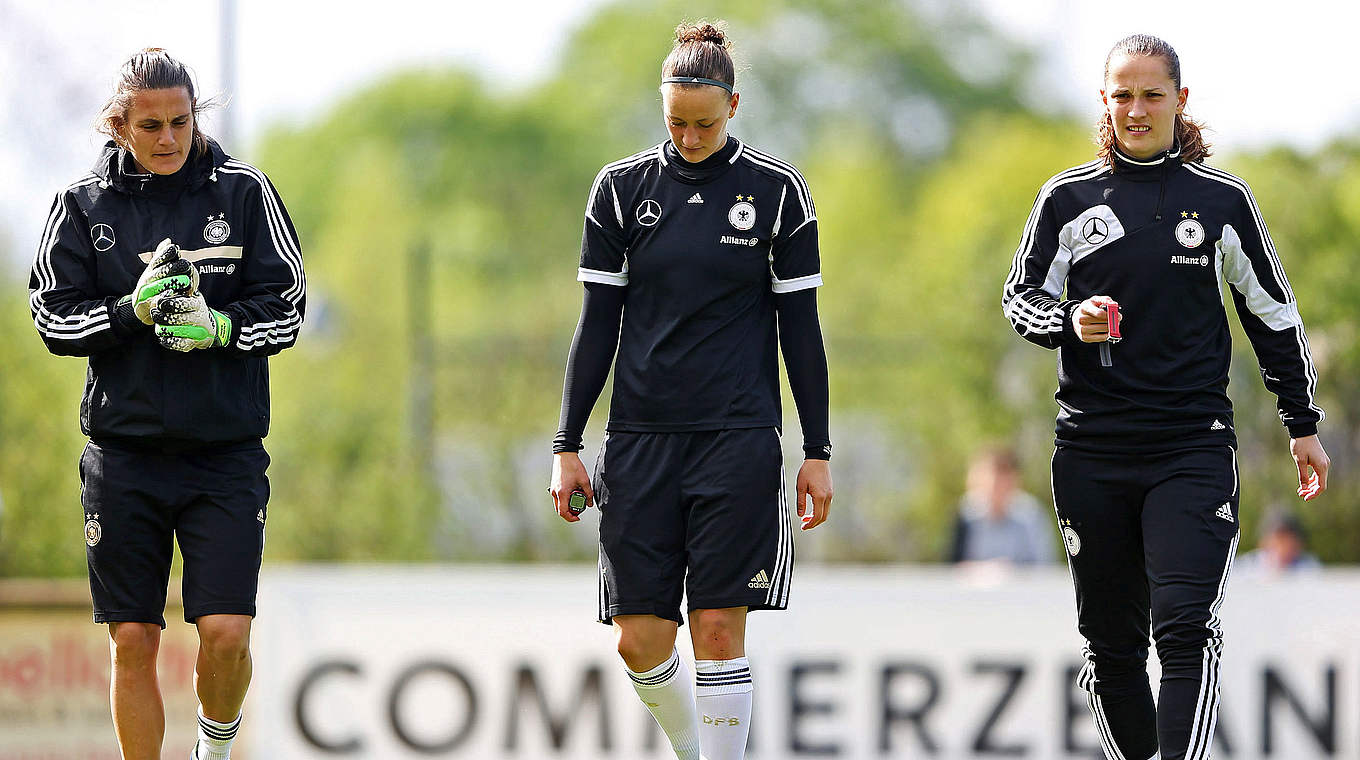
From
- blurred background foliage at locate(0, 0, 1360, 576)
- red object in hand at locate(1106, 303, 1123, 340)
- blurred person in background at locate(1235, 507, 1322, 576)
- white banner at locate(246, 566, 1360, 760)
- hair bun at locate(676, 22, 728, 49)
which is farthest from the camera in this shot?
blurred background foliage at locate(0, 0, 1360, 576)

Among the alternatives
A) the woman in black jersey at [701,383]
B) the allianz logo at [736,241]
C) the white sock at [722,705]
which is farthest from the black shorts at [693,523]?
the allianz logo at [736,241]

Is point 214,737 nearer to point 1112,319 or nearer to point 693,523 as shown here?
point 693,523

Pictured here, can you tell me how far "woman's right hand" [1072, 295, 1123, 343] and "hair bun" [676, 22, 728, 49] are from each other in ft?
4.93

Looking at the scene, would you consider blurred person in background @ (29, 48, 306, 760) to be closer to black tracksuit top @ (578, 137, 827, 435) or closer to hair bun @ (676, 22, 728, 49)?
black tracksuit top @ (578, 137, 827, 435)

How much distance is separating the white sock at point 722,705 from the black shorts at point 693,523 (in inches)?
8.4

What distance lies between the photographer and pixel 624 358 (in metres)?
5.71

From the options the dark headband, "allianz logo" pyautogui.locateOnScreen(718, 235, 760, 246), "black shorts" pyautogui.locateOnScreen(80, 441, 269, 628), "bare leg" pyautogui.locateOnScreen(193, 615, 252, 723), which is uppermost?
the dark headband

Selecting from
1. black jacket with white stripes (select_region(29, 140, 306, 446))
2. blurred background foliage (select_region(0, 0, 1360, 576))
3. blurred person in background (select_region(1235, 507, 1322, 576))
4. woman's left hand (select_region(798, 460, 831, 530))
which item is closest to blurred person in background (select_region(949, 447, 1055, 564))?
blurred person in background (select_region(1235, 507, 1322, 576))

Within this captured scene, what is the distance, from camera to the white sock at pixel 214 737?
5.58 m

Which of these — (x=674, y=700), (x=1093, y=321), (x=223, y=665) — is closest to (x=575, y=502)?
(x=674, y=700)

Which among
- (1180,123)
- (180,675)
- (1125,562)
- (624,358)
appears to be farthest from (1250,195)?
(180,675)

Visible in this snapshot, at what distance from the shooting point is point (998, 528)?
11.0 m

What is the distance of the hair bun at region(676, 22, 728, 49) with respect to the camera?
5.68m

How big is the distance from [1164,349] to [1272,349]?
410mm
